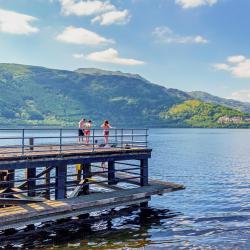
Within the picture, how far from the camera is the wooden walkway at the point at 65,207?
2036 centimetres

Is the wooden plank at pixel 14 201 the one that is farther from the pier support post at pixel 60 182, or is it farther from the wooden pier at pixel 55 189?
the pier support post at pixel 60 182

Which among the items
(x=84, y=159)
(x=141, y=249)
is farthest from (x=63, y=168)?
(x=141, y=249)

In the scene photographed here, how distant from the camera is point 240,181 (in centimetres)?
5197

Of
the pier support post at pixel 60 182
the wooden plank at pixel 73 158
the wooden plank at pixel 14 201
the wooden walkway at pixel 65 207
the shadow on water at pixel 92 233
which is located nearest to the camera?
the wooden walkway at pixel 65 207

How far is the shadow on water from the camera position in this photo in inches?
863

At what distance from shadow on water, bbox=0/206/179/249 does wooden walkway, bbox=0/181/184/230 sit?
5.11ft

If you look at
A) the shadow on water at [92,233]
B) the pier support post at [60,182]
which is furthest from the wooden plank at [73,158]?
the shadow on water at [92,233]

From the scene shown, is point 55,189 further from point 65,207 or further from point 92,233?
point 92,233

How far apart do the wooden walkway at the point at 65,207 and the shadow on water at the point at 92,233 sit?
1.56 metres

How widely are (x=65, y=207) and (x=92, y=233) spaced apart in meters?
3.05

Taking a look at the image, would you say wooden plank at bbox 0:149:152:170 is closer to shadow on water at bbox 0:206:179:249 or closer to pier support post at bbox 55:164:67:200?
pier support post at bbox 55:164:67:200

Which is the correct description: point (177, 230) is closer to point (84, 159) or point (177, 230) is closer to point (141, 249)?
point (141, 249)

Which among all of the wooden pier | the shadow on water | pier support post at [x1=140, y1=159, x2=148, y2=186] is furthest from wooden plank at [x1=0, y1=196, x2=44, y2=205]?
pier support post at [x1=140, y1=159, x2=148, y2=186]

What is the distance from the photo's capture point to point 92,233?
24.2m
